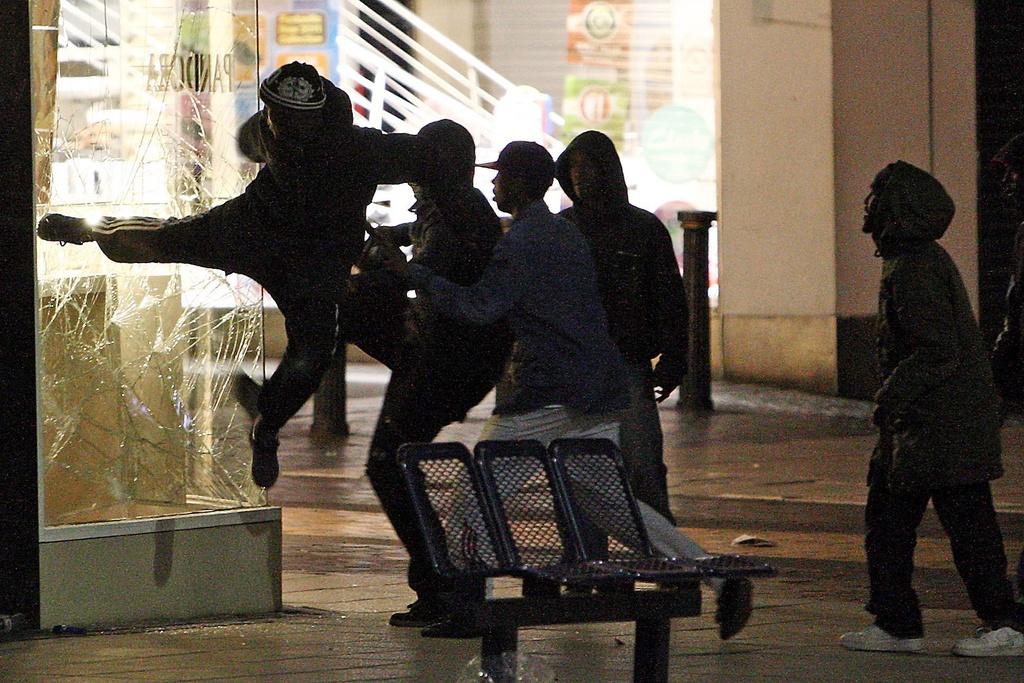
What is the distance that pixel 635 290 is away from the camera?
7387 mm

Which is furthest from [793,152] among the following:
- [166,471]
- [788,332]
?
[166,471]

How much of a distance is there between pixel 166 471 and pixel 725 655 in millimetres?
2244

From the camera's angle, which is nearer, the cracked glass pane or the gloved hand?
the cracked glass pane

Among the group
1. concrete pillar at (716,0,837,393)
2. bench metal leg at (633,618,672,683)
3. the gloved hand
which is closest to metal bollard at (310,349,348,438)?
concrete pillar at (716,0,837,393)

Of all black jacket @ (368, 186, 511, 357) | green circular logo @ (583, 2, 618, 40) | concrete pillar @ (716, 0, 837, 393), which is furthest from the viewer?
green circular logo @ (583, 2, 618, 40)

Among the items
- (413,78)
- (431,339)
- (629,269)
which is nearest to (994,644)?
(629,269)

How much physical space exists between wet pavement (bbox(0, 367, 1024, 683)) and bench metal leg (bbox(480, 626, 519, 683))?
376 mm

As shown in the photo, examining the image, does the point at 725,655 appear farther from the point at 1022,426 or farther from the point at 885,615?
the point at 1022,426

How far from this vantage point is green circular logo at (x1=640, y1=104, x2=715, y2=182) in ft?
58.4

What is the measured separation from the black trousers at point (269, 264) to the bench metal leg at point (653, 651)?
1886 millimetres

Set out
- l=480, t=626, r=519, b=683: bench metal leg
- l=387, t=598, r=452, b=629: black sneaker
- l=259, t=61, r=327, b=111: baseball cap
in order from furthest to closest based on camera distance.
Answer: l=387, t=598, r=452, b=629: black sneaker → l=259, t=61, r=327, b=111: baseball cap → l=480, t=626, r=519, b=683: bench metal leg

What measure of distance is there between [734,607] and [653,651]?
0.78 meters

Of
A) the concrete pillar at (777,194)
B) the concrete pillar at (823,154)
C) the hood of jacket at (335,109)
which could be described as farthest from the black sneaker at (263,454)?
the concrete pillar at (777,194)

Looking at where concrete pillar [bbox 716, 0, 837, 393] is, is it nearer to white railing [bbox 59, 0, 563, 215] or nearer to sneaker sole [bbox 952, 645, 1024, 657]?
white railing [bbox 59, 0, 563, 215]
